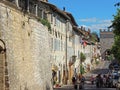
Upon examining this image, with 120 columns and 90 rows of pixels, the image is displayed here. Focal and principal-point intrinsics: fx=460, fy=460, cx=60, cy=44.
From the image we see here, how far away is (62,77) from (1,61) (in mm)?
42005

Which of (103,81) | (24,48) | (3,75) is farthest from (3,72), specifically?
(103,81)

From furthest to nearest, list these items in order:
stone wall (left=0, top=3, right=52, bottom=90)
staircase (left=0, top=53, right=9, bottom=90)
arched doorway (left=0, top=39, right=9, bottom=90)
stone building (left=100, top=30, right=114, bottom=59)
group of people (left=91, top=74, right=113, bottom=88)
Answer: stone building (left=100, top=30, right=114, bottom=59) < group of people (left=91, top=74, right=113, bottom=88) < stone wall (left=0, top=3, right=52, bottom=90) < staircase (left=0, top=53, right=9, bottom=90) < arched doorway (left=0, top=39, right=9, bottom=90)

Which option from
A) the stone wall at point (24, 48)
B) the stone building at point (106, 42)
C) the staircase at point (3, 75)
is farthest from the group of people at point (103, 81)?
the stone building at point (106, 42)

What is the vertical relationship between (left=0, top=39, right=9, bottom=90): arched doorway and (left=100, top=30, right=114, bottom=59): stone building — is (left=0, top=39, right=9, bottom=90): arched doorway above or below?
below

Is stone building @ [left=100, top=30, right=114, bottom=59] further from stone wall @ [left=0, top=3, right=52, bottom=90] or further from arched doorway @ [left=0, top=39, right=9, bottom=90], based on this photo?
arched doorway @ [left=0, top=39, right=9, bottom=90]

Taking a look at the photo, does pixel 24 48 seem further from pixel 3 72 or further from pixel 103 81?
pixel 103 81

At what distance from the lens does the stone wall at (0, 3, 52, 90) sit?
25.1 metres

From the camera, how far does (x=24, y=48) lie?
2967 cm

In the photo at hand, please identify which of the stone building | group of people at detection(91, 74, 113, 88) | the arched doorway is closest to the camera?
the arched doorway

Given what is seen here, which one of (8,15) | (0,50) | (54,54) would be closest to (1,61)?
(0,50)

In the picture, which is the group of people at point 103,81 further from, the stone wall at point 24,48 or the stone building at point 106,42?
the stone building at point 106,42

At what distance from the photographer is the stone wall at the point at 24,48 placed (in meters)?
25.1

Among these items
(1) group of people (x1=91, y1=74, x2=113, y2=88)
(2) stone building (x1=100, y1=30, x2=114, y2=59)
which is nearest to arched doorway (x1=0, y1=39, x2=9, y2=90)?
(1) group of people (x1=91, y1=74, x2=113, y2=88)

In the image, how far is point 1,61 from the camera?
24.6m
